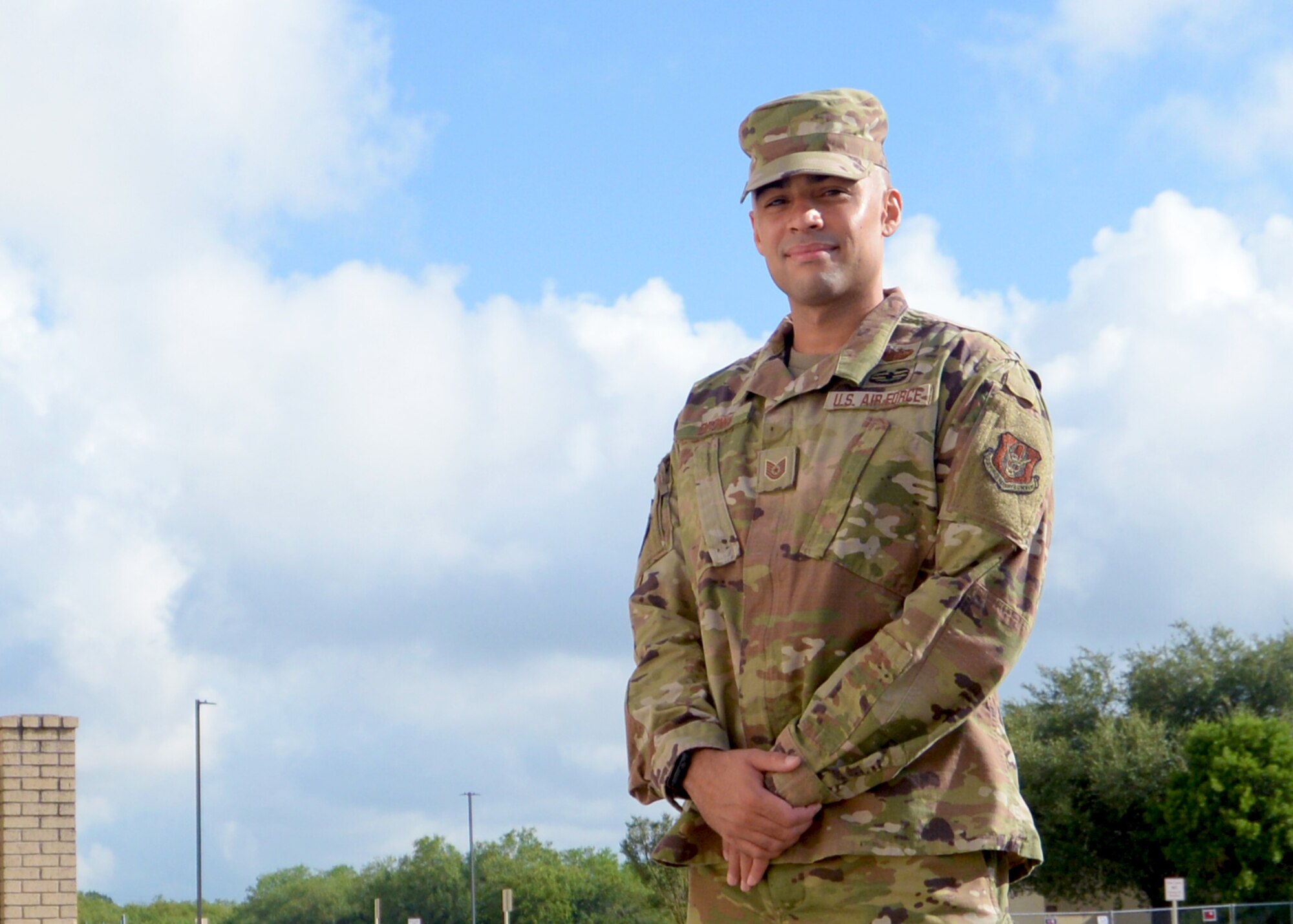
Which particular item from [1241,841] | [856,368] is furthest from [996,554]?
[1241,841]

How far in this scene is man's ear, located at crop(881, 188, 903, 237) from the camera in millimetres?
3146

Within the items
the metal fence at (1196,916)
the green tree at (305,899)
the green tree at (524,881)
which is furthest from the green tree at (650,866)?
the green tree at (305,899)

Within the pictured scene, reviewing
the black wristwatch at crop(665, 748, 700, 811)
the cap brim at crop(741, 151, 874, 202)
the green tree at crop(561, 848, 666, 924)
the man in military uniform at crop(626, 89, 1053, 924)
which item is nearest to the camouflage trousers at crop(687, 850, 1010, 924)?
the man in military uniform at crop(626, 89, 1053, 924)

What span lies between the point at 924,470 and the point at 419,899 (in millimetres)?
66867

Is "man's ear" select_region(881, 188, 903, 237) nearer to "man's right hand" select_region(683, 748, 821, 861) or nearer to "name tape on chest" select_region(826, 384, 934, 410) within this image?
"name tape on chest" select_region(826, 384, 934, 410)

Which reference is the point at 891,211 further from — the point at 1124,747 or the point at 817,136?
the point at 1124,747

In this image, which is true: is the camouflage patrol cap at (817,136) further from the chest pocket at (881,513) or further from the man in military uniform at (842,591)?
the chest pocket at (881,513)

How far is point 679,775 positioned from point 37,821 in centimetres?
1405

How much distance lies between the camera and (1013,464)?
2.84m

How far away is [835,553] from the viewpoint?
2850mm

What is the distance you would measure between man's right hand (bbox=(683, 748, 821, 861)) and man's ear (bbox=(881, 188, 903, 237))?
106 centimetres

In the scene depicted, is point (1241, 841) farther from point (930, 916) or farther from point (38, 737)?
point (930, 916)

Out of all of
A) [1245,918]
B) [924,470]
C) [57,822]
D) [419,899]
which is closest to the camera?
[924,470]

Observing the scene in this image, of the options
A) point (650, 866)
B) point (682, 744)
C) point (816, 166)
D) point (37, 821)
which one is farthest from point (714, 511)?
point (650, 866)
